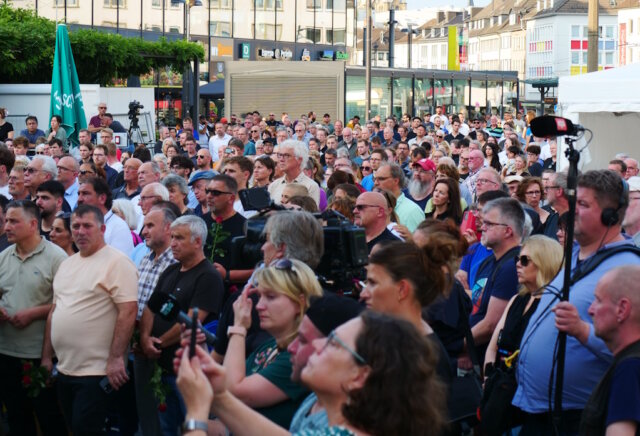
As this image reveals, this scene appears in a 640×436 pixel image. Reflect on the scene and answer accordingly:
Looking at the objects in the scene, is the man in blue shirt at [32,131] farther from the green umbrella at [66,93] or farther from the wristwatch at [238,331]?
the wristwatch at [238,331]

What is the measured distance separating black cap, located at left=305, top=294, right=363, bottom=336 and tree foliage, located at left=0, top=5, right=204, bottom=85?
72.8 ft

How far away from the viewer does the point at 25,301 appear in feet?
23.9

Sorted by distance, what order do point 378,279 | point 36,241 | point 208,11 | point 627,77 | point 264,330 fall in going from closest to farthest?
point 378,279
point 264,330
point 36,241
point 627,77
point 208,11

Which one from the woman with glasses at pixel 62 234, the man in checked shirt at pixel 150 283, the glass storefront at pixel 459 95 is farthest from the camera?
the glass storefront at pixel 459 95

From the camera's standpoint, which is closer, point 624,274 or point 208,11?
point 624,274

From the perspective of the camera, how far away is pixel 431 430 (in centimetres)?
320

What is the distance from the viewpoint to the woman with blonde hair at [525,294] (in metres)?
5.76

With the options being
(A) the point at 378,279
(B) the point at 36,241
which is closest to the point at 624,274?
(A) the point at 378,279

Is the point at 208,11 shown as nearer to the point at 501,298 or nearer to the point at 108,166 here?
the point at 108,166

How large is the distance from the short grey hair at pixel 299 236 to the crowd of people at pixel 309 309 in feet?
0.03

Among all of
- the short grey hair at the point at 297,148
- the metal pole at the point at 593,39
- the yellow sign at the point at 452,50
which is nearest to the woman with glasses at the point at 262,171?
the short grey hair at the point at 297,148

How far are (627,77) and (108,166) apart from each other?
6.34 meters

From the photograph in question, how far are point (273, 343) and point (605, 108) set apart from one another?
9.60m

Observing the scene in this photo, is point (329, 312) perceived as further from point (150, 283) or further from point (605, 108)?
point (605, 108)
